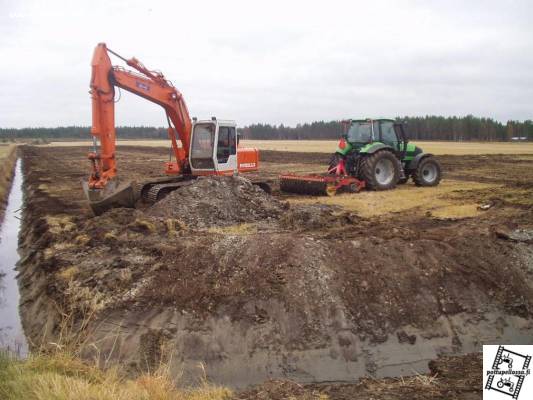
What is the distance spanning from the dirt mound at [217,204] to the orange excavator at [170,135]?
3.52ft

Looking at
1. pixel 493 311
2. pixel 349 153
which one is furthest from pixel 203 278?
pixel 349 153

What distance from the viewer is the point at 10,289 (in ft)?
32.3

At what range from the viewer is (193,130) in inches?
551

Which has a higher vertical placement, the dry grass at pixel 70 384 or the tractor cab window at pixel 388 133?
the tractor cab window at pixel 388 133

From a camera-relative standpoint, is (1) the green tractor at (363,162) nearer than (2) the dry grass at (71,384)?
No

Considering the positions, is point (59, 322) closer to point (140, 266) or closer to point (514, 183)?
point (140, 266)

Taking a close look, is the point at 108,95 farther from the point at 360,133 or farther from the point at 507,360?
the point at 507,360

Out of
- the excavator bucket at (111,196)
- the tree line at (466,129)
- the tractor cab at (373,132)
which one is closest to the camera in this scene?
the excavator bucket at (111,196)

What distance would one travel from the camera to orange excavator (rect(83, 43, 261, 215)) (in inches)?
471

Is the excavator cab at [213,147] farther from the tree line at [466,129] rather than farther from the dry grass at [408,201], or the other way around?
the tree line at [466,129]

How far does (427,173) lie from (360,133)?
10.6 ft

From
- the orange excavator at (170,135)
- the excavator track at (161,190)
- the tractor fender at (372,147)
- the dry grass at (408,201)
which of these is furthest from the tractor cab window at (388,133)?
the excavator track at (161,190)

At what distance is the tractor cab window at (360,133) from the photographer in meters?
16.4

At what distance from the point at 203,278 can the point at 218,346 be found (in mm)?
1233
